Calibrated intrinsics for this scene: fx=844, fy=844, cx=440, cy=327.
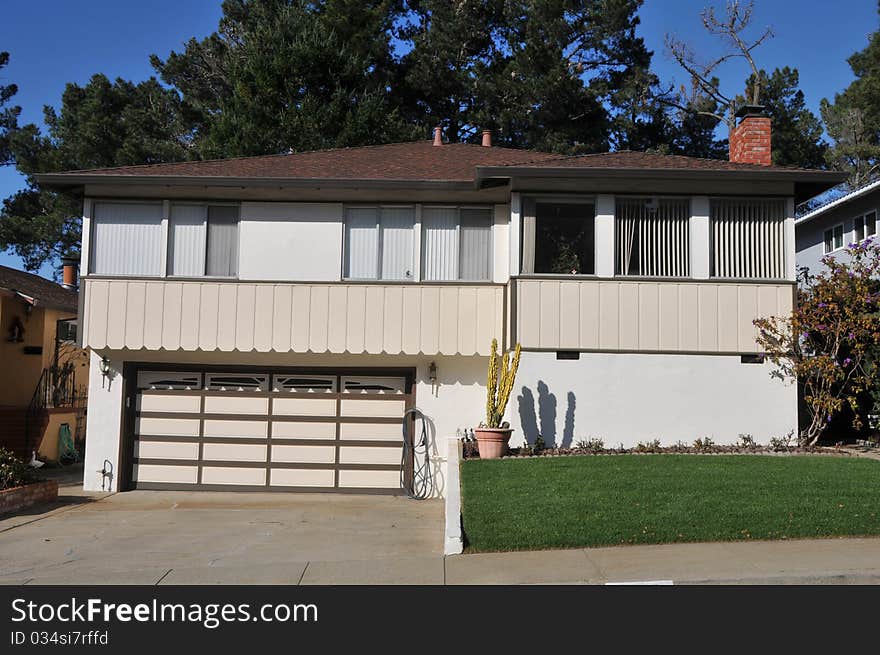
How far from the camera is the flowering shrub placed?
12.8 meters

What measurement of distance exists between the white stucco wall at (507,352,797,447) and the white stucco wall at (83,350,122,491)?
6952 millimetres

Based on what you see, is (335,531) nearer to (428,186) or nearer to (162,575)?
(162,575)

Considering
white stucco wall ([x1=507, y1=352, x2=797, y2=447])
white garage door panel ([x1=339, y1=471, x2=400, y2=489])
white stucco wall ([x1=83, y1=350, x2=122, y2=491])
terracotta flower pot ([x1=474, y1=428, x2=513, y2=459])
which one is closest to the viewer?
terracotta flower pot ([x1=474, y1=428, x2=513, y2=459])

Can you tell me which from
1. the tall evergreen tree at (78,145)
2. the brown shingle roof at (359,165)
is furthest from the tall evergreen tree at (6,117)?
the brown shingle roof at (359,165)

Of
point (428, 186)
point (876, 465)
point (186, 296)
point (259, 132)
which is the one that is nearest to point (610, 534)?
point (876, 465)

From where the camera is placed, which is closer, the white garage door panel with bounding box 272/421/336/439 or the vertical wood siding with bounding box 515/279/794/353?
the vertical wood siding with bounding box 515/279/794/353

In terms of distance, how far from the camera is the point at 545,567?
8.45m

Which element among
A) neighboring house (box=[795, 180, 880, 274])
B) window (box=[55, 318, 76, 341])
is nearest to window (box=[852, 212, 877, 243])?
neighboring house (box=[795, 180, 880, 274])

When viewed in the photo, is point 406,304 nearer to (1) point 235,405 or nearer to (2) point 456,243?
(2) point 456,243

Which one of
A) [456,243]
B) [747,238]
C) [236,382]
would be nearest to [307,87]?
[456,243]

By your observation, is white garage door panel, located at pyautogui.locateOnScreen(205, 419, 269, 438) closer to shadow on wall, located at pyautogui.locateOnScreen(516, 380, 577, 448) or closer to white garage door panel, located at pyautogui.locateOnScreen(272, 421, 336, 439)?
white garage door panel, located at pyautogui.locateOnScreen(272, 421, 336, 439)

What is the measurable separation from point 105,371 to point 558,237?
816 cm

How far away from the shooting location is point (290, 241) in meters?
14.6

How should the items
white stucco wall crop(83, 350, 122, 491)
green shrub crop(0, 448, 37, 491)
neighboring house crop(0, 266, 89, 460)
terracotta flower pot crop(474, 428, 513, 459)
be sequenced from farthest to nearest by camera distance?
neighboring house crop(0, 266, 89, 460) < white stucco wall crop(83, 350, 122, 491) < green shrub crop(0, 448, 37, 491) < terracotta flower pot crop(474, 428, 513, 459)
